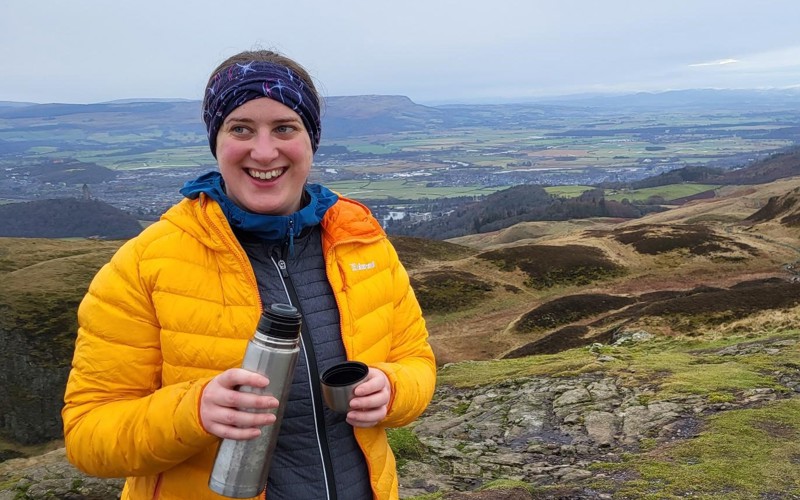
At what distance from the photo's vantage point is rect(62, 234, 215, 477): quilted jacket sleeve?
3.20 meters

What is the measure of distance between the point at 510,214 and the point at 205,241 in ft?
579

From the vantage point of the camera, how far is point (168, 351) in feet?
11.2

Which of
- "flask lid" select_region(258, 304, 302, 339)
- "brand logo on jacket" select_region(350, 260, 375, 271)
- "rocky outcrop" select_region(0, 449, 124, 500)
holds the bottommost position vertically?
"rocky outcrop" select_region(0, 449, 124, 500)

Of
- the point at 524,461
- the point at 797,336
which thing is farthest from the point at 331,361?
the point at 797,336

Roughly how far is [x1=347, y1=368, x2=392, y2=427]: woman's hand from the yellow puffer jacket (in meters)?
0.16

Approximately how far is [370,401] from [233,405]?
825 millimetres

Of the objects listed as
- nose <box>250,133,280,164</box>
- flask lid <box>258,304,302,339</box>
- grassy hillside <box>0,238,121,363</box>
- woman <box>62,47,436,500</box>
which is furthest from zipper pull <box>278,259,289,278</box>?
grassy hillside <box>0,238,121,363</box>

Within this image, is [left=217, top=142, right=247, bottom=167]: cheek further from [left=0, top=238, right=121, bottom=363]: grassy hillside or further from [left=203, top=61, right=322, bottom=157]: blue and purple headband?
[left=0, top=238, right=121, bottom=363]: grassy hillside

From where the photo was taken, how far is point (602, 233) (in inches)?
2817

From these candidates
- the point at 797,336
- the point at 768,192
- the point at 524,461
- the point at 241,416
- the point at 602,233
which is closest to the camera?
the point at 241,416

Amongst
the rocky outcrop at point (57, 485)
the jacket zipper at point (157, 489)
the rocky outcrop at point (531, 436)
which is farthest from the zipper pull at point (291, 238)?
the rocky outcrop at point (57, 485)

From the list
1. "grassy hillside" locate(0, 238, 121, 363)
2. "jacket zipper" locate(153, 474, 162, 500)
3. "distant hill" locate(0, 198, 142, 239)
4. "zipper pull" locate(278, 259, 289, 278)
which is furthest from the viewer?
"distant hill" locate(0, 198, 142, 239)

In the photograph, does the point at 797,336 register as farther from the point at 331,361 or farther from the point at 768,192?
the point at 768,192

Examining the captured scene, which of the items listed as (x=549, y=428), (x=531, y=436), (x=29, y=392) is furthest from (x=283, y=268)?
(x=29, y=392)
